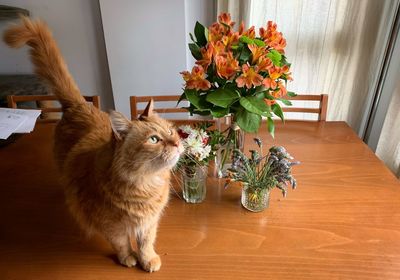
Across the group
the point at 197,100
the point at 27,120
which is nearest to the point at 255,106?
the point at 197,100

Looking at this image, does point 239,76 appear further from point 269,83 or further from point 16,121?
point 16,121

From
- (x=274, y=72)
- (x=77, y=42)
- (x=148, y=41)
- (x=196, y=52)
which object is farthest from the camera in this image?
(x=77, y=42)

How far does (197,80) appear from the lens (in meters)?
0.79

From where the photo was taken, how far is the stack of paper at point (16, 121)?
1.12 meters

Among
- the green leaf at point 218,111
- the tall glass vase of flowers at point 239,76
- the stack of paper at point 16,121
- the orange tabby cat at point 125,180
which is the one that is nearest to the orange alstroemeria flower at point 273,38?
the tall glass vase of flowers at point 239,76

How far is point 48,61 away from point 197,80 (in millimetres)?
558

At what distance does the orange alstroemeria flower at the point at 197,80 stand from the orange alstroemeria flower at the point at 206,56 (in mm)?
17

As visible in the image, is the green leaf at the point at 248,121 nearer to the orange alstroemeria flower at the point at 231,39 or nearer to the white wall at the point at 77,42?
the orange alstroemeria flower at the point at 231,39

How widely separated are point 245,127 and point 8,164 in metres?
0.93

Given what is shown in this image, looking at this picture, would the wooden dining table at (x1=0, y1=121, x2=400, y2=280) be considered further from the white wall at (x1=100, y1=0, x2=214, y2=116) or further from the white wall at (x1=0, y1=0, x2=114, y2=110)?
the white wall at (x1=0, y1=0, x2=114, y2=110)

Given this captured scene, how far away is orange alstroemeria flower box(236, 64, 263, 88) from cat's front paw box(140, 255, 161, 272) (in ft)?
1.63

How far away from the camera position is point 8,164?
1124 mm

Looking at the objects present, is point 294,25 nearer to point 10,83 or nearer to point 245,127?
point 245,127

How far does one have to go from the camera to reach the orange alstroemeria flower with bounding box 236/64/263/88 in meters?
0.75
